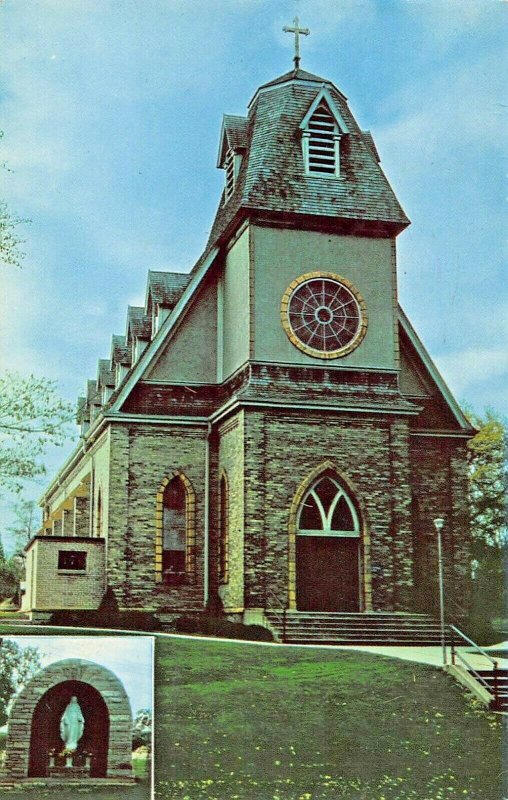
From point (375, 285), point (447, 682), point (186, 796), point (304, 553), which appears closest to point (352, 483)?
point (304, 553)

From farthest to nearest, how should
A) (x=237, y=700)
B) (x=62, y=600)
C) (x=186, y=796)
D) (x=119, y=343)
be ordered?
(x=119, y=343)
(x=62, y=600)
(x=237, y=700)
(x=186, y=796)

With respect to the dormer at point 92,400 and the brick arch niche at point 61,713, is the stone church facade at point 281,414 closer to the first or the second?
the dormer at point 92,400

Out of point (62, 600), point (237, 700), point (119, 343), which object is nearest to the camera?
point (237, 700)

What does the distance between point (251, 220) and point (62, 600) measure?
8.86m

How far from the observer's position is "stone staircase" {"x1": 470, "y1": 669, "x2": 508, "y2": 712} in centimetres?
1886

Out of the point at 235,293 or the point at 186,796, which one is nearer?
the point at 186,796

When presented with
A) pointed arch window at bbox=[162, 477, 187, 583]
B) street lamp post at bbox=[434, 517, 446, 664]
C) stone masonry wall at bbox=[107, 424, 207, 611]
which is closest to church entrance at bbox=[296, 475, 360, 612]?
street lamp post at bbox=[434, 517, 446, 664]

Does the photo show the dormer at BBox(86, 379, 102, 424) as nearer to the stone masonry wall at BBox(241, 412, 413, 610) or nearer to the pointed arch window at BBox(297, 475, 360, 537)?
the stone masonry wall at BBox(241, 412, 413, 610)

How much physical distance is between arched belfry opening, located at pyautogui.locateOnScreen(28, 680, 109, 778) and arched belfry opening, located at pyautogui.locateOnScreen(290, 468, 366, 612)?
6633 mm

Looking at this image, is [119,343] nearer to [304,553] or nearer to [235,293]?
[235,293]

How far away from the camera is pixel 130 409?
25.1m

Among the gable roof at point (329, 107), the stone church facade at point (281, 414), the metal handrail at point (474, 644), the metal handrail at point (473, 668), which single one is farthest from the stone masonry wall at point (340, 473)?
the gable roof at point (329, 107)

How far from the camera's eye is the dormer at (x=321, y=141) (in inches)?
980

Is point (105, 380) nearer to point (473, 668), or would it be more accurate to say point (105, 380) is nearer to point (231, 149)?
point (231, 149)
